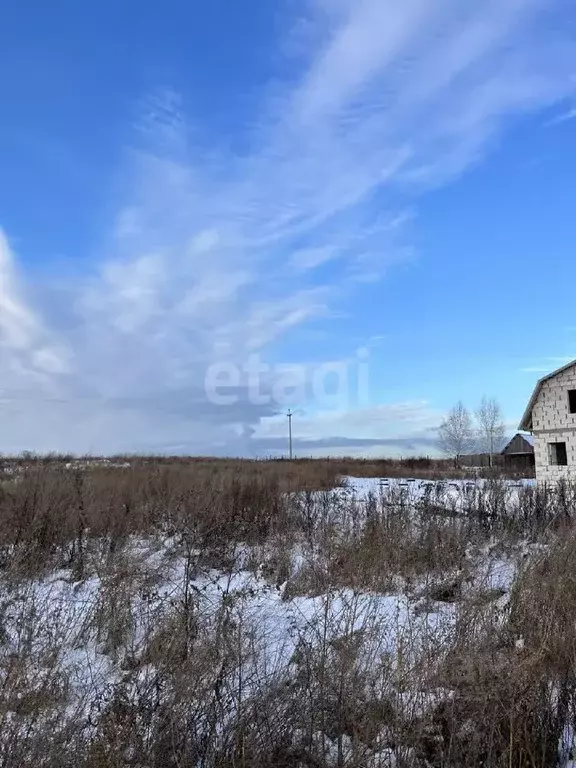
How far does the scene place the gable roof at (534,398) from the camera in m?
21.7

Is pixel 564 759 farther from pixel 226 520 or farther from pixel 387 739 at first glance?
pixel 226 520

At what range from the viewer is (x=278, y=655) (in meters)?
4.20

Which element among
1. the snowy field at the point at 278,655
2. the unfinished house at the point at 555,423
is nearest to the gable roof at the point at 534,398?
the unfinished house at the point at 555,423

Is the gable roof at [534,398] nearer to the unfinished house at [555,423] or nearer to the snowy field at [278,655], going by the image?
the unfinished house at [555,423]

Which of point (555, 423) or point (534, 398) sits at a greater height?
point (534, 398)

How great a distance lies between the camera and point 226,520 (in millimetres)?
8297

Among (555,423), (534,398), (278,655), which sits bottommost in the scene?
(278,655)

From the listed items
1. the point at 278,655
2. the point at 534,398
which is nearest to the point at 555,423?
the point at 534,398

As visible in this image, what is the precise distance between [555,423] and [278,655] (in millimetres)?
20437

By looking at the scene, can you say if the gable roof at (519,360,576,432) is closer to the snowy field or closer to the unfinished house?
the unfinished house

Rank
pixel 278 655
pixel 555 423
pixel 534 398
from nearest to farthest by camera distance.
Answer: pixel 278 655
pixel 555 423
pixel 534 398

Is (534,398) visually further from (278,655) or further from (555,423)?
(278,655)

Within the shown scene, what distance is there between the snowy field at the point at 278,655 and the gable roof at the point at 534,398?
55.4 feet

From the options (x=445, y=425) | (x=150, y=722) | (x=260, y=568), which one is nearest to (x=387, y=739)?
(x=150, y=722)
